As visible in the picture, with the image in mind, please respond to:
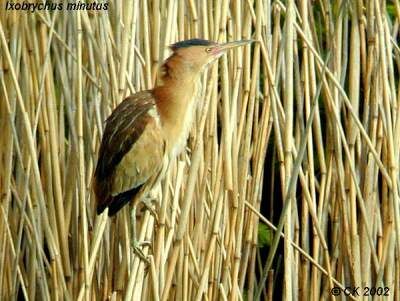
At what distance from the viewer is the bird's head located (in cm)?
286

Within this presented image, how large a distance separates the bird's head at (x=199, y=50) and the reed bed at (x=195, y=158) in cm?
7

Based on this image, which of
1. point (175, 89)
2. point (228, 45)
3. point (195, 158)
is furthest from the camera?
point (175, 89)

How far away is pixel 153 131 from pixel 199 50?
0.29 m

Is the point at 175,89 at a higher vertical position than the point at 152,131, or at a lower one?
higher

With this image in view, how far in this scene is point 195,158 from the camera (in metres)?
2.74

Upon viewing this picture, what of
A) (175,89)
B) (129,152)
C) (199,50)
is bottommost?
(129,152)

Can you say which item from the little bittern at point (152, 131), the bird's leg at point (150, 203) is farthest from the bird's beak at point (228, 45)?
the bird's leg at point (150, 203)

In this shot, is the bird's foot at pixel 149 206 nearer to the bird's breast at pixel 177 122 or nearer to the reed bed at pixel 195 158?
the reed bed at pixel 195 158

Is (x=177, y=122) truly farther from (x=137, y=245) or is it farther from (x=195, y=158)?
(x=137, y=245)

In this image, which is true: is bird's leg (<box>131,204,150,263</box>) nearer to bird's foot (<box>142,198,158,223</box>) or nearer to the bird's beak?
bird's foot (<box>142,198,158,223</box>)

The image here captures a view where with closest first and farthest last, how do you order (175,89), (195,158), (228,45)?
(195,158), (228,45), (175,89)

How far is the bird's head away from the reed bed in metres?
0.07

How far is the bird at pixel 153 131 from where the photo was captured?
9.47 ft

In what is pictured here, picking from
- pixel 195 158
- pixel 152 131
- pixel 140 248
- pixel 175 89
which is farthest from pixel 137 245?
pixel 175 89
